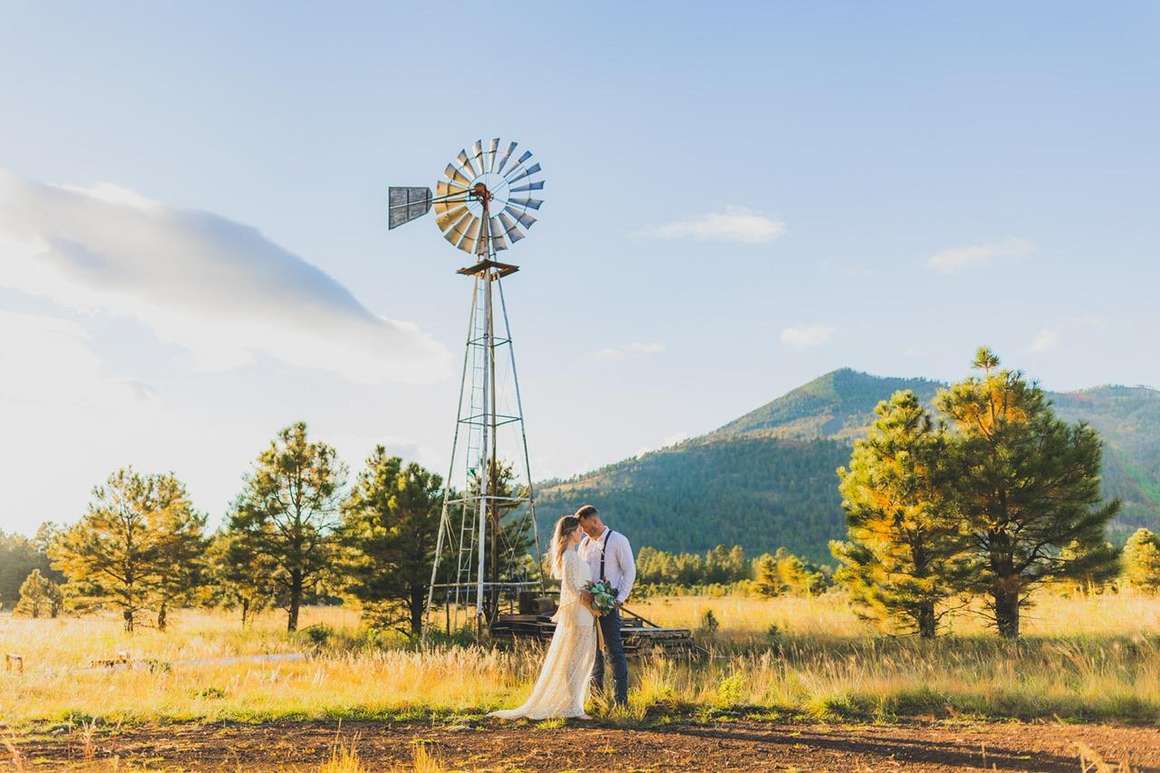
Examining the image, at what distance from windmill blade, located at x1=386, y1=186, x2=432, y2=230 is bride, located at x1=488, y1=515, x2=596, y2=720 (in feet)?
52.7

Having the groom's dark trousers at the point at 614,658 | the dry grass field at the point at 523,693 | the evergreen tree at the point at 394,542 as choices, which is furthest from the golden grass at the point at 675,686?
the evergreen tree at the point at 394,542

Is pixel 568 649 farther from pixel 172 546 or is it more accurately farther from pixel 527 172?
pixel 172 546

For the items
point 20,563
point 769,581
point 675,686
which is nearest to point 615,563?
point 675,686

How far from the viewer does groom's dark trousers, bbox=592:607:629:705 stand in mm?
9773

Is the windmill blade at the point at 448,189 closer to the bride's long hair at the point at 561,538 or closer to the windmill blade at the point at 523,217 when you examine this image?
the windmill blade at the point at 523,217

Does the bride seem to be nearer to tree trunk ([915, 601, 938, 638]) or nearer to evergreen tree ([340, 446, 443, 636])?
tree trunk ([915, 601, 938, 638])

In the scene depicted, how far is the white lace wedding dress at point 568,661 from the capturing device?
9.71 metres

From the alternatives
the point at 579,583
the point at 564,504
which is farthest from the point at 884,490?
the point at 564,504

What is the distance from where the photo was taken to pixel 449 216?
79.0ft

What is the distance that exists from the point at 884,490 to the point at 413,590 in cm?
1508

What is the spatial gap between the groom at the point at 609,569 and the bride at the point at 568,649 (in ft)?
0.49

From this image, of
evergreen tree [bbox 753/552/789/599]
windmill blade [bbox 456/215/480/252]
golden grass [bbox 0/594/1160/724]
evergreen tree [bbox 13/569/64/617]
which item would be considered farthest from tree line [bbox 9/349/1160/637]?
evergreen tree [bbox 13/569/64/617]

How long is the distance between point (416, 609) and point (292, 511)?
7.10 metres

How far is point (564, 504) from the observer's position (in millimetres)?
179375
